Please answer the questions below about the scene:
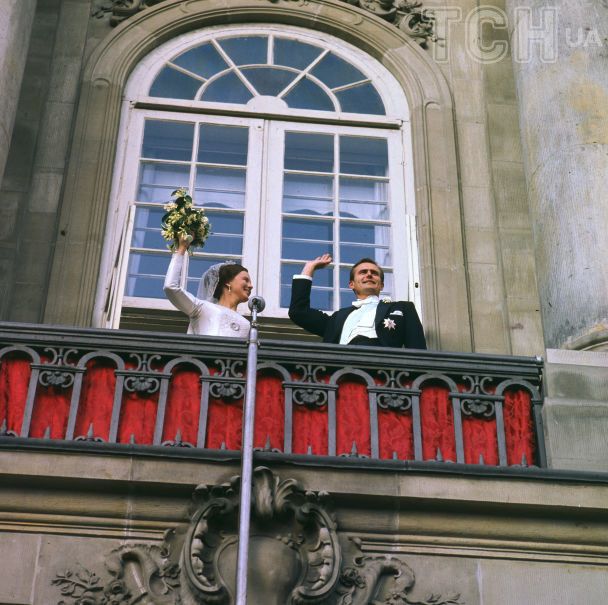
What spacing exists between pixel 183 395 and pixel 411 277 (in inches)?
104

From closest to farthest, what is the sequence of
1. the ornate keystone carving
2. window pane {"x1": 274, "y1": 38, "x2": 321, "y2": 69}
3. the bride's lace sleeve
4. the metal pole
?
the metal pole, the ornate keystone carving, the bride's lace sleeve, window pane {"x1": 274, "y1": 38, "x2": 321, "y2": 69}

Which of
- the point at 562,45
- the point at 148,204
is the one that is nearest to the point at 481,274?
the point at 562,45

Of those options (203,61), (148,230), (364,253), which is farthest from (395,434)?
(203,61)

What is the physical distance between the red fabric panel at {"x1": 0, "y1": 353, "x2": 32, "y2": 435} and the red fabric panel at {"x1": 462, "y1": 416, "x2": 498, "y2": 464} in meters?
2.70

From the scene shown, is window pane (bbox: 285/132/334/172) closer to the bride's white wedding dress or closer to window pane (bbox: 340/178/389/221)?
window pane (bbox: 340/178/389/221)

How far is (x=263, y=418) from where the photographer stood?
30.1 feet

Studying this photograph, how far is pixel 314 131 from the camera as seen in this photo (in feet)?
41.5

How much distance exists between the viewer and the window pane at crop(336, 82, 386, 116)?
1287 centimetres

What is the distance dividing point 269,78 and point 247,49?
14.8 inches

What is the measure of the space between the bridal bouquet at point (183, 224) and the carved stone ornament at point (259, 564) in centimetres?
216

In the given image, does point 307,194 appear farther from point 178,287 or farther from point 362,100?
point 178,287

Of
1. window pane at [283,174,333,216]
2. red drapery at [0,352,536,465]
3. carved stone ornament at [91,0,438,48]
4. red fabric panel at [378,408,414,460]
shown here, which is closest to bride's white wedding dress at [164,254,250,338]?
red drapery at [0,352,536,465]

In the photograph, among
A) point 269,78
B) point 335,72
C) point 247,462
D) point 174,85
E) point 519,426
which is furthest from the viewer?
point 335,72

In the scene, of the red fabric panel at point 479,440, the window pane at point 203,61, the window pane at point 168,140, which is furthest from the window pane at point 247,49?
the red fabric panel at point 479,440
